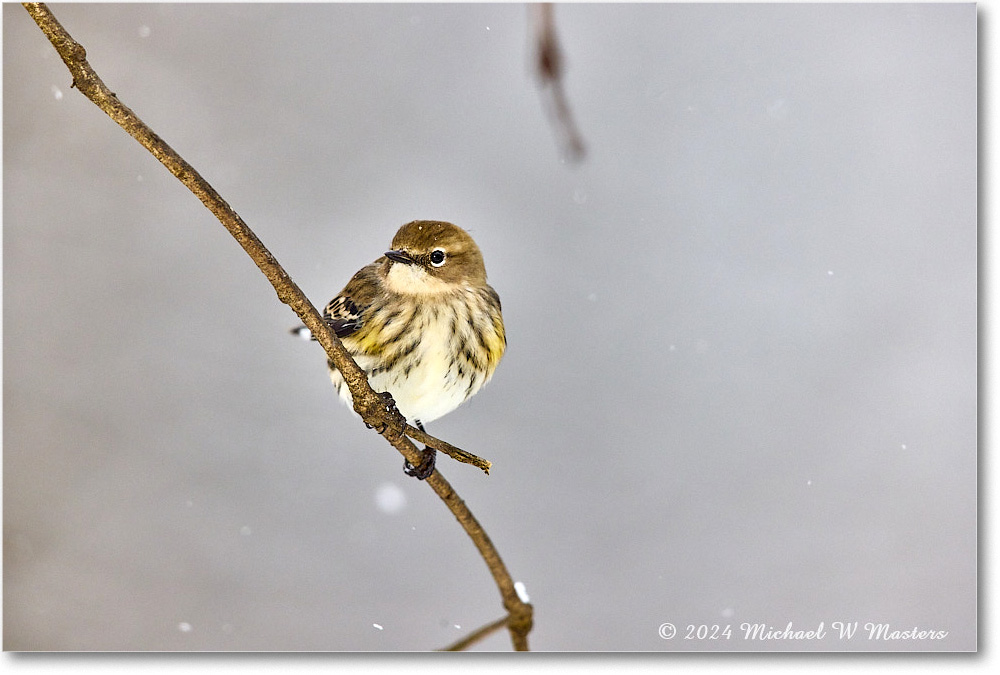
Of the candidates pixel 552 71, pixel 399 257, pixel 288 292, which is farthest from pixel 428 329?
pixel 552 71

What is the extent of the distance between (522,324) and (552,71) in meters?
1.78

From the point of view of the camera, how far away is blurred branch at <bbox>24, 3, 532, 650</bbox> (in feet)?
3.29

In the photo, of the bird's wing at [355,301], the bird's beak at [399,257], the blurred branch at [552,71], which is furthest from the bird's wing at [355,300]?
the blurred branch at [552,71]

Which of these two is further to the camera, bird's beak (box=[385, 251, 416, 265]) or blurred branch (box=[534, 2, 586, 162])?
bird's beak (box=[385, 251, 416, 265])

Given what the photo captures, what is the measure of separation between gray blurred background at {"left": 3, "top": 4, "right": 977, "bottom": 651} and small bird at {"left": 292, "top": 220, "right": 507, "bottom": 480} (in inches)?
16.1

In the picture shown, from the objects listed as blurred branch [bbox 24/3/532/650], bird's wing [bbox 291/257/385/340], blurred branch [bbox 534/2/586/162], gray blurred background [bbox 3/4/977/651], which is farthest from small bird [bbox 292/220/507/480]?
blurred branch [bbox 534/2/586/162]

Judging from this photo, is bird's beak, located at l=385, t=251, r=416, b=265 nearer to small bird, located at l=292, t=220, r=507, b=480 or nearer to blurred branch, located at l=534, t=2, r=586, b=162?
small bird, located at l=292, t=220, r=507, b=480

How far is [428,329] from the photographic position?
1.70 meters

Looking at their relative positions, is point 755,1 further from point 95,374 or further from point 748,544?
point 95,374

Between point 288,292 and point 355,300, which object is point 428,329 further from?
point 288,292

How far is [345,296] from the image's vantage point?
1829mm

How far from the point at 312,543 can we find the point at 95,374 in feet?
2.50

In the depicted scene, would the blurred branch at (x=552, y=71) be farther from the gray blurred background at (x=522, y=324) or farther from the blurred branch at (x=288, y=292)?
the gray blurred background at (x=522, y=324)

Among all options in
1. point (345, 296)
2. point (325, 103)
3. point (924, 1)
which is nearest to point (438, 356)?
point (345, 296)
